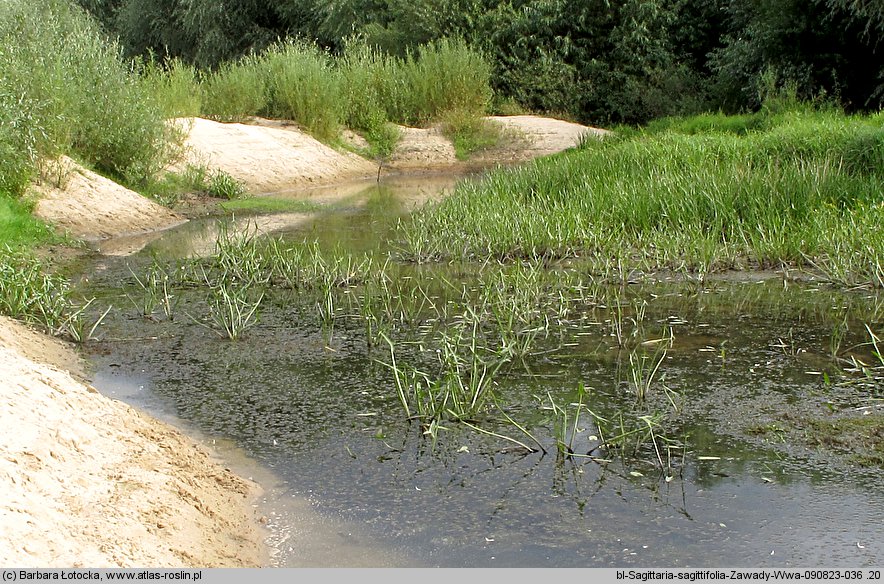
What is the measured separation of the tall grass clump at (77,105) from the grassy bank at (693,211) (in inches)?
200

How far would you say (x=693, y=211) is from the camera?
33.1 ft

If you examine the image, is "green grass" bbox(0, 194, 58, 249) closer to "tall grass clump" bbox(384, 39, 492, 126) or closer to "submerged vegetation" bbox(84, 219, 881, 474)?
"submerged vegetation" bbox(84, 219, 881, 474)

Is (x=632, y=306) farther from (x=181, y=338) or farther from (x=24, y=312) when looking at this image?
(x=24, y=312)

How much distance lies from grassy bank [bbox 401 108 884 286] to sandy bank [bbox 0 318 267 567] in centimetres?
516

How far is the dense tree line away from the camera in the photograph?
2105cm

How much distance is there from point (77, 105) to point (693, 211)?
926 cm

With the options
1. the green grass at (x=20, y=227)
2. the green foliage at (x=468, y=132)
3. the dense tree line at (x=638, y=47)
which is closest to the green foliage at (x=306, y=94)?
the green foliage at (x=468, y=132)

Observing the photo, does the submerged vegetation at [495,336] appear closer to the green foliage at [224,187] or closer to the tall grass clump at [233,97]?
the green foliage at [224,187]

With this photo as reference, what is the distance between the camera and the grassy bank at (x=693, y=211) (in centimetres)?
905

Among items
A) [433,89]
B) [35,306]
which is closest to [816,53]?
[433,89]

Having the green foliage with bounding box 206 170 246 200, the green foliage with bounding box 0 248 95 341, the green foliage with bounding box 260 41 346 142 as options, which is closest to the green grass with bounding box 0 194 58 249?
→ the green foliage with bounding box 0 248 95 341

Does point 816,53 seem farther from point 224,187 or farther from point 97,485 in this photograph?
point 97,485

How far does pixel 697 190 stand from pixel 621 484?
644 centimetres

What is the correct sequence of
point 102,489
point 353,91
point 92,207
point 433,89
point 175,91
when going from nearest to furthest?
point 102,489
point 92,207
point 175,91
point 353,91
point 433,89
